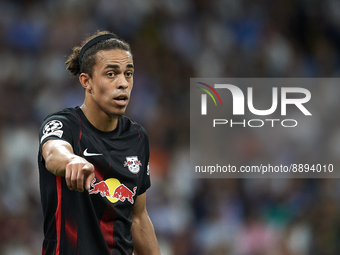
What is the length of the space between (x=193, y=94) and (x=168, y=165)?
114 cm

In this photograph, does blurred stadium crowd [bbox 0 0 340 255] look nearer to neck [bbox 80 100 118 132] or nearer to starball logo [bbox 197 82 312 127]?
starball logo [bbox 197 82 312 127]

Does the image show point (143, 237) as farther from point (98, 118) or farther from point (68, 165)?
point (68, 165)

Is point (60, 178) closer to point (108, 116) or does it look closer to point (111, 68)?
point (108, 116)

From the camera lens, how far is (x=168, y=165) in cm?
609

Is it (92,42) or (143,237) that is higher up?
(92,42)

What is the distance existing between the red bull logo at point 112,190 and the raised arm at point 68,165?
382 mm

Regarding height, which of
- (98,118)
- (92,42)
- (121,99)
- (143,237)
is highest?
(92,42)

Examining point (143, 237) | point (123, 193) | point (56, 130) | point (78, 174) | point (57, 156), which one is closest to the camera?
point (78, 174)

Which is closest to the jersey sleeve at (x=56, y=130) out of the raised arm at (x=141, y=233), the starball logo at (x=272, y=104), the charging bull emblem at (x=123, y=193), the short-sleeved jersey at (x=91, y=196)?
the short-sleeved jersey at (x=91, y=196)

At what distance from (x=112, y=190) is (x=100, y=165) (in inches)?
6.6

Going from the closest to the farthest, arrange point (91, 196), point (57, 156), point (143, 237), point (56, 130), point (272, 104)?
point (57, 156)
point (56, 130)
point (91, 196)
point (143, 237)
point (272, 104)

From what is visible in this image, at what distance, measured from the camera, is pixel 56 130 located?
2.47 m

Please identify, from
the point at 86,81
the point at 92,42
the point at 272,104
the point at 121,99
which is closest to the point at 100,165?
the point at 121,99

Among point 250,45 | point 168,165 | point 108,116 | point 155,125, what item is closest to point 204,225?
point 168,165
